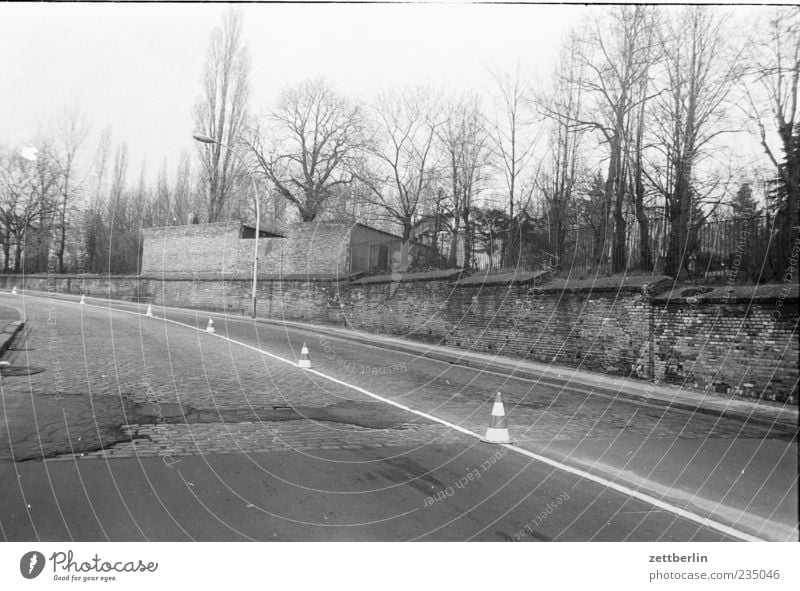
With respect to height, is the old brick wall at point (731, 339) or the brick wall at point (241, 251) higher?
the brick wall at point (241, 251)

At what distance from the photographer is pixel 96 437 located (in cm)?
441

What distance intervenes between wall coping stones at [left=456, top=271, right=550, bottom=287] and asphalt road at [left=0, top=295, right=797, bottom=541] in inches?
213

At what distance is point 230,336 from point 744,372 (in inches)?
465

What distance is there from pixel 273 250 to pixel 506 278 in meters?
14.0

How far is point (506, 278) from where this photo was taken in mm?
14352

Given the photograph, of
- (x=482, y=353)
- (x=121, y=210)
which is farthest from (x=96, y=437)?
(x=482, y=353)

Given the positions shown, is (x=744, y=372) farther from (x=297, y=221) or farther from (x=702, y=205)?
(x=297, y=221)

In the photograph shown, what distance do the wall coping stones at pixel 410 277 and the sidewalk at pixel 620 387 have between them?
2218 millimetres

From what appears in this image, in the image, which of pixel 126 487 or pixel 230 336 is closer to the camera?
pixel 126 487

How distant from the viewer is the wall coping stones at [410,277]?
53.5ft
